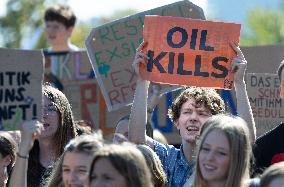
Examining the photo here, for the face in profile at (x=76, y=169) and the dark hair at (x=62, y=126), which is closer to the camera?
the face in profile at (x=76, y=169)

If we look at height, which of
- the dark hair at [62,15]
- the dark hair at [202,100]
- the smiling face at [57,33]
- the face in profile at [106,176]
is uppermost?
the dark hair at [62,15]

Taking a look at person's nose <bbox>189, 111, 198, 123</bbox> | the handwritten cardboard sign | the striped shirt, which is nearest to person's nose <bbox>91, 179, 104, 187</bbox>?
the striped shirt

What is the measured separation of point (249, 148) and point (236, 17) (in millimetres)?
76848

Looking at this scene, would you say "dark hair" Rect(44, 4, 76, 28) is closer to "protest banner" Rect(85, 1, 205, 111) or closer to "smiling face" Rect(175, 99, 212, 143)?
"protest banner" Rect(85, 1, 205, 111)

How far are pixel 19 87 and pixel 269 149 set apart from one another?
139 cm

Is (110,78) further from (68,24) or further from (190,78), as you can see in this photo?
(68,24)

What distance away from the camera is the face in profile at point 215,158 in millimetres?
6023

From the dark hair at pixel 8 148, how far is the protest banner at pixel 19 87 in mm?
478

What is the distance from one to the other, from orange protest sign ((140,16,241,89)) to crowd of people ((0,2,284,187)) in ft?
0.24

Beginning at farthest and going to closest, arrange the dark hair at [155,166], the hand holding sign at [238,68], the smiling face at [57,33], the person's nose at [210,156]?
the smiling face at [57,33]
the hand holding sign at [238,68]
the dark hair at [155,166]
the person's nose at [210,156]

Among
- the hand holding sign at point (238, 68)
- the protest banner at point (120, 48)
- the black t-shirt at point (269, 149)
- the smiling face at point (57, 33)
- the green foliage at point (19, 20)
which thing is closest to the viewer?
the black t-shirt at point (269, 149)

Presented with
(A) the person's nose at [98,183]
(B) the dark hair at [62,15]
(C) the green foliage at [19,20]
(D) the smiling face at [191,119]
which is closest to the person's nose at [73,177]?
(A) the person's nose at [98,183]

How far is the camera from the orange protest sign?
709cm

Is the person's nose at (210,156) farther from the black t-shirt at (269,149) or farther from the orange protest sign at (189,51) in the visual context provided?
the orange protest sign at (189,51)
